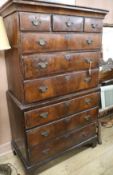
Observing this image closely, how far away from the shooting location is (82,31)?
1.54 m

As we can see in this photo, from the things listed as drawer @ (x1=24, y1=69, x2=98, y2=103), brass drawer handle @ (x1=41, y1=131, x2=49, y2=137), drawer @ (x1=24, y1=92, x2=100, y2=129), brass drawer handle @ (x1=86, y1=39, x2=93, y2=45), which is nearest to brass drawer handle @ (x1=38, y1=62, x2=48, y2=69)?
drawer @ (x1=24, y1=69, x2=98, y2=103)

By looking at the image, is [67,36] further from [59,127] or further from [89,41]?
[59,127]

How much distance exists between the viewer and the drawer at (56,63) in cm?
133

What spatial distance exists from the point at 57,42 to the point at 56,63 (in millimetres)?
180

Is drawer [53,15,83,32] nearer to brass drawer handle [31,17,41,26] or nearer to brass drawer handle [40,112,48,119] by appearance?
brass drawer handle [31,17,41,26]

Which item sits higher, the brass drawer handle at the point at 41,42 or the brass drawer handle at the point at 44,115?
the brass drawer handle at the point at 41,42

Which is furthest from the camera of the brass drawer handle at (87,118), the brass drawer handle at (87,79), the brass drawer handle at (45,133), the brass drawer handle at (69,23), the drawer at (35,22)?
the brass drawer handle at (87,118)

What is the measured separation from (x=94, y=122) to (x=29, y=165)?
2.86 ft

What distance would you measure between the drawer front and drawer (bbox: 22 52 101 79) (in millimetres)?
503

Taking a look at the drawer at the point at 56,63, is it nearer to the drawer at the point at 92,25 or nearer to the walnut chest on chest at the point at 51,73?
the walnut chest on chest at the point at 51,73

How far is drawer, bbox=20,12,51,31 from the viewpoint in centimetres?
121

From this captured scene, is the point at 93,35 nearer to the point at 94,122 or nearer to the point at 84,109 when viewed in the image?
the point at 84,109

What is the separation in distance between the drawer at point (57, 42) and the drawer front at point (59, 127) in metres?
0.70

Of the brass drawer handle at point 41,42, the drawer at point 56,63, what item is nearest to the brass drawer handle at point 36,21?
the brass drawer handle at point 41,42
